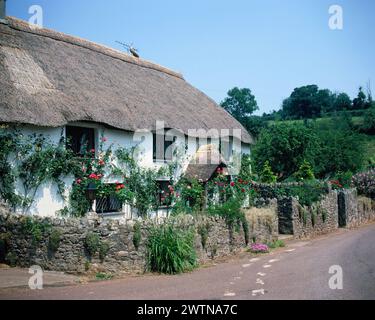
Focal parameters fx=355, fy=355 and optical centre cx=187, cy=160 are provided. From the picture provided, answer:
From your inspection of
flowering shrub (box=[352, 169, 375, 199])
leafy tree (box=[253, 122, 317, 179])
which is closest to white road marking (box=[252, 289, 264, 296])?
flowering shrub (box=[352, 169, 375, 199])

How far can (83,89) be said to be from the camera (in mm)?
14828

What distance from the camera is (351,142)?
3647cm

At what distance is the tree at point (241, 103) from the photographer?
5109cm

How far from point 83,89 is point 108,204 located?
4.91 metres

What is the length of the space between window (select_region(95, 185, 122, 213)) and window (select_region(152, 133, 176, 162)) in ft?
9.87

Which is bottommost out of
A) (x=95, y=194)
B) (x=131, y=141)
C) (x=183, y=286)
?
(x=183, y=286)

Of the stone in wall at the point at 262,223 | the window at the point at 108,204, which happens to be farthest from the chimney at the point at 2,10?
the stone in wall at the point at 262,223

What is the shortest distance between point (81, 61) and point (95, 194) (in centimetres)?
751

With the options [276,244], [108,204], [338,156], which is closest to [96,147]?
[108,204]

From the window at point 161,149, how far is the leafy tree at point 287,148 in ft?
51.3

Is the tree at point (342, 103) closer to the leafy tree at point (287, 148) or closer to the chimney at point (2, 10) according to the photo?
the leafy tree at point (287, 148)
